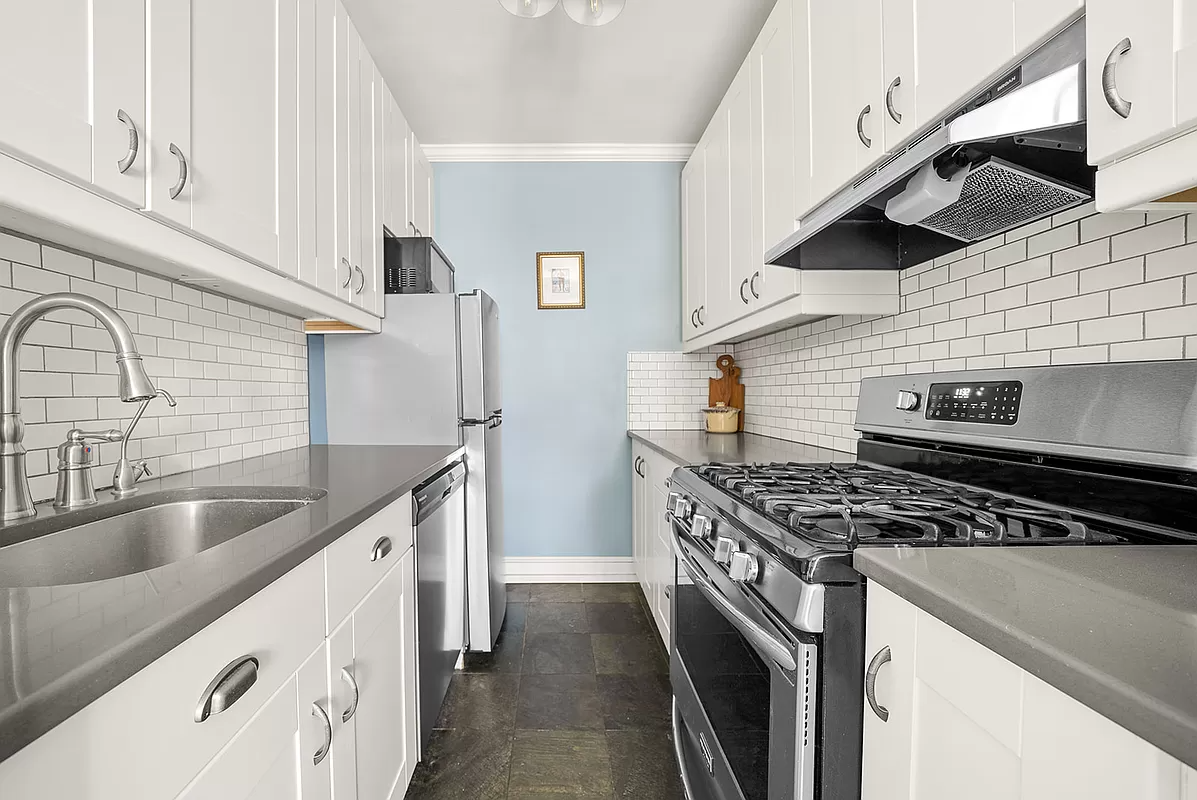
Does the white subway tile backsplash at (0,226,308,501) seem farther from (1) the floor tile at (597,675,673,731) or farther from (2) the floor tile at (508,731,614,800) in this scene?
(1) the floor tile at (597,675,673,731)

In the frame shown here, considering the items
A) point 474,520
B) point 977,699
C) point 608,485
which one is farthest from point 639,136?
point 977,699

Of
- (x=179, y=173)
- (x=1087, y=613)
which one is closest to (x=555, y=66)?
(x=179, y=173)

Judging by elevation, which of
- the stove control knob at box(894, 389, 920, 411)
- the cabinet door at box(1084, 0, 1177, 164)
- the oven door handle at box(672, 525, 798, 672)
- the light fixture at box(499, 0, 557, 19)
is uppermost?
the light fixture at box(499, 0, 557, 19)

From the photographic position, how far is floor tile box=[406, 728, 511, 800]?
67.5 inches

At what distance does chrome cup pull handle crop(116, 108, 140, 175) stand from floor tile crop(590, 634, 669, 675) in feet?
7.21

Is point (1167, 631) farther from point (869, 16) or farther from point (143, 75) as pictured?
point (143, 75)

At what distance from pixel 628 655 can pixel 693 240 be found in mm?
2065

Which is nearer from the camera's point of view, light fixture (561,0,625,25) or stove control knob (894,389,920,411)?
stove control knob (894,389,920,411)

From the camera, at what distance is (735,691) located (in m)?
1.20

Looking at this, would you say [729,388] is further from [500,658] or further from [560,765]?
[560,765]

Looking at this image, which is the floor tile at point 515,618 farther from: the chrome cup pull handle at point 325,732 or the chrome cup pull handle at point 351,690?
the chrome cup pull handle at point 325,732

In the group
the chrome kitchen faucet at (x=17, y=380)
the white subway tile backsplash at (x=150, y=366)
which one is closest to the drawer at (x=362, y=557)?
the chrome kitchen faucet at (x=17, y=380)

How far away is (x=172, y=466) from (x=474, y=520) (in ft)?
3.81

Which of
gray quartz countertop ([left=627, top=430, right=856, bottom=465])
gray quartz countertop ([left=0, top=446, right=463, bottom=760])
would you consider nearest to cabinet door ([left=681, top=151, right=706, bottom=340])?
gray quartz countertop ([left=627, top=430, right=856, bottom=465])
